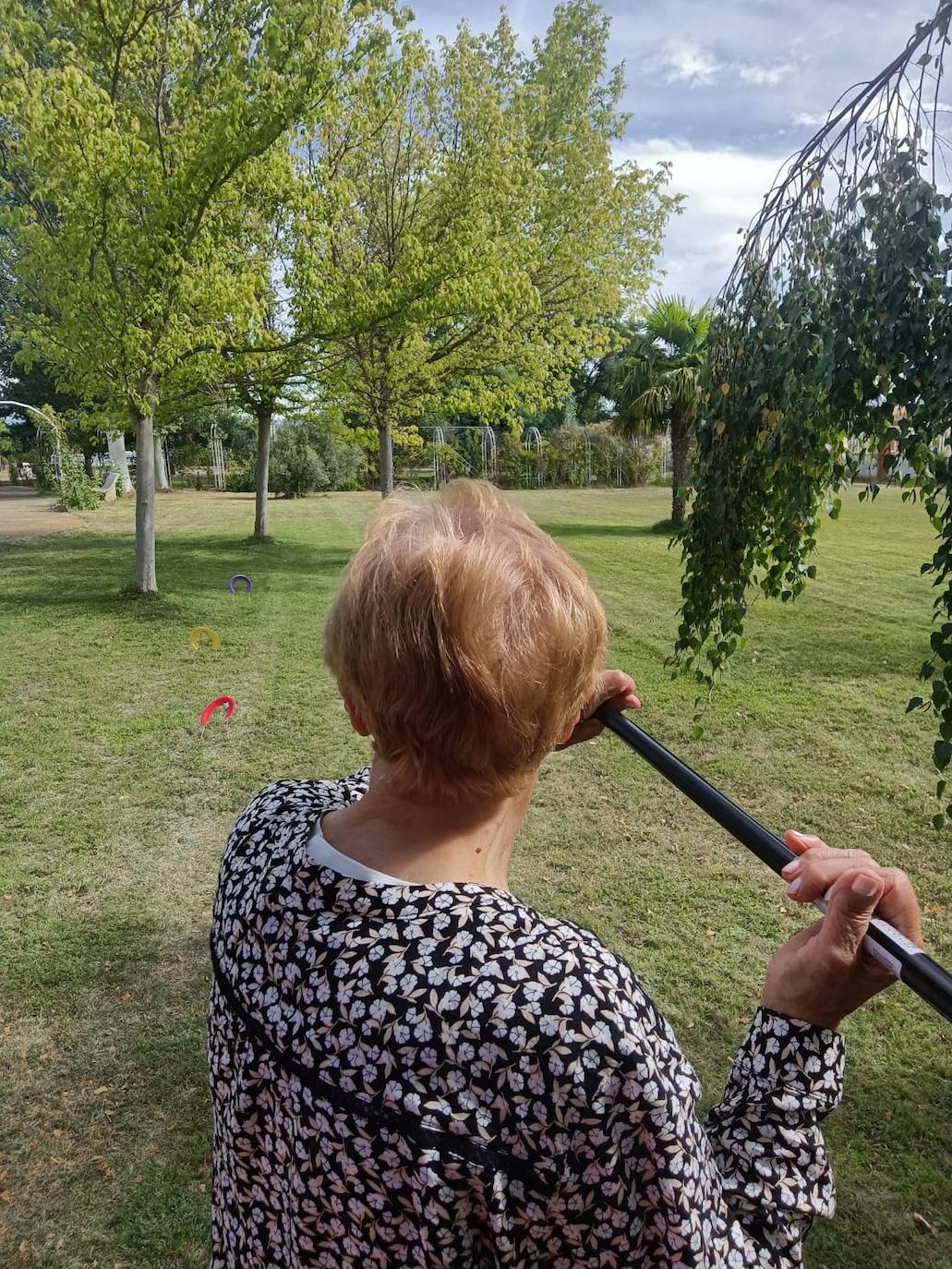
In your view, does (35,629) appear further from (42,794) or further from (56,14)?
(56,14)

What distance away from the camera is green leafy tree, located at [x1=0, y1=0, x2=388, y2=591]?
7.96 meters

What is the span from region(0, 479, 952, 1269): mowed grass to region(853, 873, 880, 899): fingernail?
1.93 m

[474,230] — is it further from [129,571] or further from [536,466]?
[536,466]

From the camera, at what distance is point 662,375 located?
18.7 metres

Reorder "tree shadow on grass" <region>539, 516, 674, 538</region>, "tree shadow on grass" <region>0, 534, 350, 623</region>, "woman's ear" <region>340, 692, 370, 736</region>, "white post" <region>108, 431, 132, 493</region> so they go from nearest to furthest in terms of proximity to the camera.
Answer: "woman's ear" <region>340, 692, 370, 736</region>
"tree shadow on grass" <region>0, 534, 350, 623</region>
"tree shadow on grass" <region>539, 516, 674, 538</region>
"white post" <region>108, 431, 132, 493</region>

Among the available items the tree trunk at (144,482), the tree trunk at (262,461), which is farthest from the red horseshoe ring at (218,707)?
the tree trunk at (262,461)

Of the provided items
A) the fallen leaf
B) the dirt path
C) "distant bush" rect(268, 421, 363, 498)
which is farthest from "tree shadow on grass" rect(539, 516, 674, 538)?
the fallen leaf

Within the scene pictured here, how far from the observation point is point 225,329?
410 inches

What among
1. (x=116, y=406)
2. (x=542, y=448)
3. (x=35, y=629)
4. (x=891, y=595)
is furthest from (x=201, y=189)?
(x=542, y=448)

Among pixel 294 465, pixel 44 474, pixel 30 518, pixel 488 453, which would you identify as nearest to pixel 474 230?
pixel 30 518

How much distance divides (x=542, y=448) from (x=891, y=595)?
25.8 meters

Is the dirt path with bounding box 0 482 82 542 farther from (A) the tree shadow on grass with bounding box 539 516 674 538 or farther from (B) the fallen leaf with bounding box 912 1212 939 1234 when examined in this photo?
(B) the fallen leaf with bounding box 912 1212 939 1234

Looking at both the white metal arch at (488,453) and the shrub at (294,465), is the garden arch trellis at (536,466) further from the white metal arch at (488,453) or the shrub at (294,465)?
the shrub at (294,465)

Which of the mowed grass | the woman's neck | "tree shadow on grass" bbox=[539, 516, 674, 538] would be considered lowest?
the mowed grass
